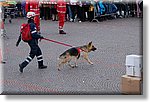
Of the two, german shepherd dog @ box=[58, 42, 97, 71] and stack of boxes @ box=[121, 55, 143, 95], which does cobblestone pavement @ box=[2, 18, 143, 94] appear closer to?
→ german shepherd dog @ box=[58, 42, 97, 71]

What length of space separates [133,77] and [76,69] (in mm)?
2361

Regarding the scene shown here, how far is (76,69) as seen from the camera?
25.1 ft

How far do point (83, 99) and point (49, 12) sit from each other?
40.7 feet

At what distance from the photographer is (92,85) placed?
6430mm

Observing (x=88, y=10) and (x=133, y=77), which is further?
(x=88, y=10)

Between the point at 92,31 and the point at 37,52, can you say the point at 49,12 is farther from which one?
the point at 37,52

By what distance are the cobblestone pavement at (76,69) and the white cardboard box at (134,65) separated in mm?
259

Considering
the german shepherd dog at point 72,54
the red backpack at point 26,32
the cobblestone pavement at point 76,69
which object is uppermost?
the red backpack at point 26,32

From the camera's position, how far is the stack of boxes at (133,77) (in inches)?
208

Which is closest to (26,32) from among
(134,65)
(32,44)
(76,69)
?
(32,44)

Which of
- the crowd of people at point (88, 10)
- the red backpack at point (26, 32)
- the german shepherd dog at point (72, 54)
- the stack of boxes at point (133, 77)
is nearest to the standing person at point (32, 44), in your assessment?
the red backpack at point (26, 32)

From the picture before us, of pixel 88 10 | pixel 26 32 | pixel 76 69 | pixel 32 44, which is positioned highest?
pixel 88 10

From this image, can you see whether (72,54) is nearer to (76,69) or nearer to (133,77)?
(76,69)

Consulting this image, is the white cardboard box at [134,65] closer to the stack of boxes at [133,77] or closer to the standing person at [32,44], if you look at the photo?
the stack of boxes at [133,77]
